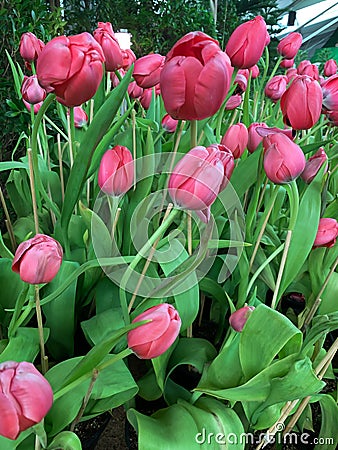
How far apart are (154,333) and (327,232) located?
0.23 meters

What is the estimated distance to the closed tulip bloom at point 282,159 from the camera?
0.32 m

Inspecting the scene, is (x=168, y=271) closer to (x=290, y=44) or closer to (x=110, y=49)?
(x=110, y=49)

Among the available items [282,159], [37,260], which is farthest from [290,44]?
[37,260]

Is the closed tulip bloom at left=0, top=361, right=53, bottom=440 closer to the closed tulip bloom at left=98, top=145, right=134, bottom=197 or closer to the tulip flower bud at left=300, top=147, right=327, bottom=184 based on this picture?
the closed tulip bloom at left=98, top=145, right=134, bottom=197

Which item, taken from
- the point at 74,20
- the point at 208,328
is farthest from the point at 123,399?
the point at 74,20

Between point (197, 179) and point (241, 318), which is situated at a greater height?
point (197, 179)

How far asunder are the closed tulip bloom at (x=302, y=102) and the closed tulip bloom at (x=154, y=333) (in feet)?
0.59

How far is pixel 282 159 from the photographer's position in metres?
0.32

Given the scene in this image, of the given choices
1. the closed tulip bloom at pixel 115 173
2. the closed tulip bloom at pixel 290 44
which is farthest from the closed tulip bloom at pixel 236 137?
the closed tulip bloom at pixel 290 44

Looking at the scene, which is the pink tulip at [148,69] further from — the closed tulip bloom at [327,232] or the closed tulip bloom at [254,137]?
the closed tulip bloom at [327,232]

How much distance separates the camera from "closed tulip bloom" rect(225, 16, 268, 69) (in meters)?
0.35

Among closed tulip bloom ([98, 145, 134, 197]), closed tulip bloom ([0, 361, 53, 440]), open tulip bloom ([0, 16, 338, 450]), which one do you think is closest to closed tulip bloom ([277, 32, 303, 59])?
open tulip bloom ([0, 16, 338, 450])

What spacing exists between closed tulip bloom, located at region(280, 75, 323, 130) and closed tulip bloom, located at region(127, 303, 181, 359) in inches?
7.0

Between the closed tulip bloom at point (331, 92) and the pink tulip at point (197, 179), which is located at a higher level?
the closed tulip bloom at point (331, 92)
